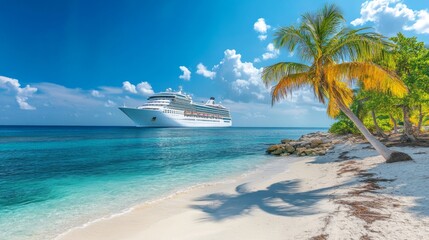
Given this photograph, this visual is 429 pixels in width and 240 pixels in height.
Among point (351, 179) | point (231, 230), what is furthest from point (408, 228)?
point (351, 179)

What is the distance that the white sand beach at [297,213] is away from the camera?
4.49m

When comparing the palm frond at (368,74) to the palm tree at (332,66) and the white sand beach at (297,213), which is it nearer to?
the palm tree at (332,66)

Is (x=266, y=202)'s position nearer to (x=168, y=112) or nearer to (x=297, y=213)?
(x=297, y=213)

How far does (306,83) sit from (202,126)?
324 feet

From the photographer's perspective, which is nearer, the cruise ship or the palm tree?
the palm tree

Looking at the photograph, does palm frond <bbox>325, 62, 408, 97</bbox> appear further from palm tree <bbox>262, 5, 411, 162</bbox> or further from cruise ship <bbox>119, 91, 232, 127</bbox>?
cruise ship <bbox>119, 91, 232, 127</bbox>

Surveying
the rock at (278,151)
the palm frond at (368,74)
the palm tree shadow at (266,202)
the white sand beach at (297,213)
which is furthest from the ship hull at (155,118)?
the white sand beach at (297,213)

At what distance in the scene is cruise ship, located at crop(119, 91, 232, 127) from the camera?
285 feet

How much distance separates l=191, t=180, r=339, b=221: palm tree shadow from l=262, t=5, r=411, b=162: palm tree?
4.22m

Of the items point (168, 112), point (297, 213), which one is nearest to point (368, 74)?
point (297, 213)

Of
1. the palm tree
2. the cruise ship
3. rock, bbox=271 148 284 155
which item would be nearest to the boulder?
rock, bbox=271 148 284 155

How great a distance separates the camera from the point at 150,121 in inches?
3580

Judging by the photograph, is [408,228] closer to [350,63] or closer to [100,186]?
[350,63]

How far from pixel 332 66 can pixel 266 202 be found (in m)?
6.38
